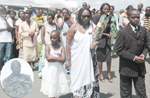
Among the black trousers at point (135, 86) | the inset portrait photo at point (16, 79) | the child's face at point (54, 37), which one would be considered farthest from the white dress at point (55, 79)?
the black trousers at point (135, 86)

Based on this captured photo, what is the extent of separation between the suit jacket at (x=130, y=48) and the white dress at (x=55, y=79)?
129 centimetres

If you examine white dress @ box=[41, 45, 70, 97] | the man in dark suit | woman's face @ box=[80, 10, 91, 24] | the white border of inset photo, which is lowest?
white dress @ box=[41, 45, 70, 97]

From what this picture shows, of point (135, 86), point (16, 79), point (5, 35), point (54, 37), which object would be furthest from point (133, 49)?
point (5, 35)

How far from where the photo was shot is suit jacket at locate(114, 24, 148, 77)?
10.9 feet

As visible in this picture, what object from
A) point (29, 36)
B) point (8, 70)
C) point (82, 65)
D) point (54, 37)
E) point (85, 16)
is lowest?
point (8, 70)

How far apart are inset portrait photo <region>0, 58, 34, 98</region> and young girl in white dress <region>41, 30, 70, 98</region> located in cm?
39

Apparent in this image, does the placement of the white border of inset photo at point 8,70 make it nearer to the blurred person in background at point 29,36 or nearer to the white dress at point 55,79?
the white dress at point 55,79

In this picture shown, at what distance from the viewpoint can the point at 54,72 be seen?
417 centimetres

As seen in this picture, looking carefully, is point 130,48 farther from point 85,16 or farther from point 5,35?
point 5,35

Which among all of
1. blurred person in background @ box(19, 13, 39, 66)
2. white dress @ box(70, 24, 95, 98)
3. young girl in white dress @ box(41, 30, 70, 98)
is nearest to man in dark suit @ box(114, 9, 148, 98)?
white dress @ box(70, 24, 95, 98)

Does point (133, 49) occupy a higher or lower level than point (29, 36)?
higher

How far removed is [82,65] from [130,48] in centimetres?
87

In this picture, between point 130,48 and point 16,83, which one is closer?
point 130,48

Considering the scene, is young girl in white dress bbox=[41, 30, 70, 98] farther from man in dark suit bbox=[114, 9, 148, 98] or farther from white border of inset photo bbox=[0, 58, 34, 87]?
man in dark suit bbox=[114, 9, 148, 98]
